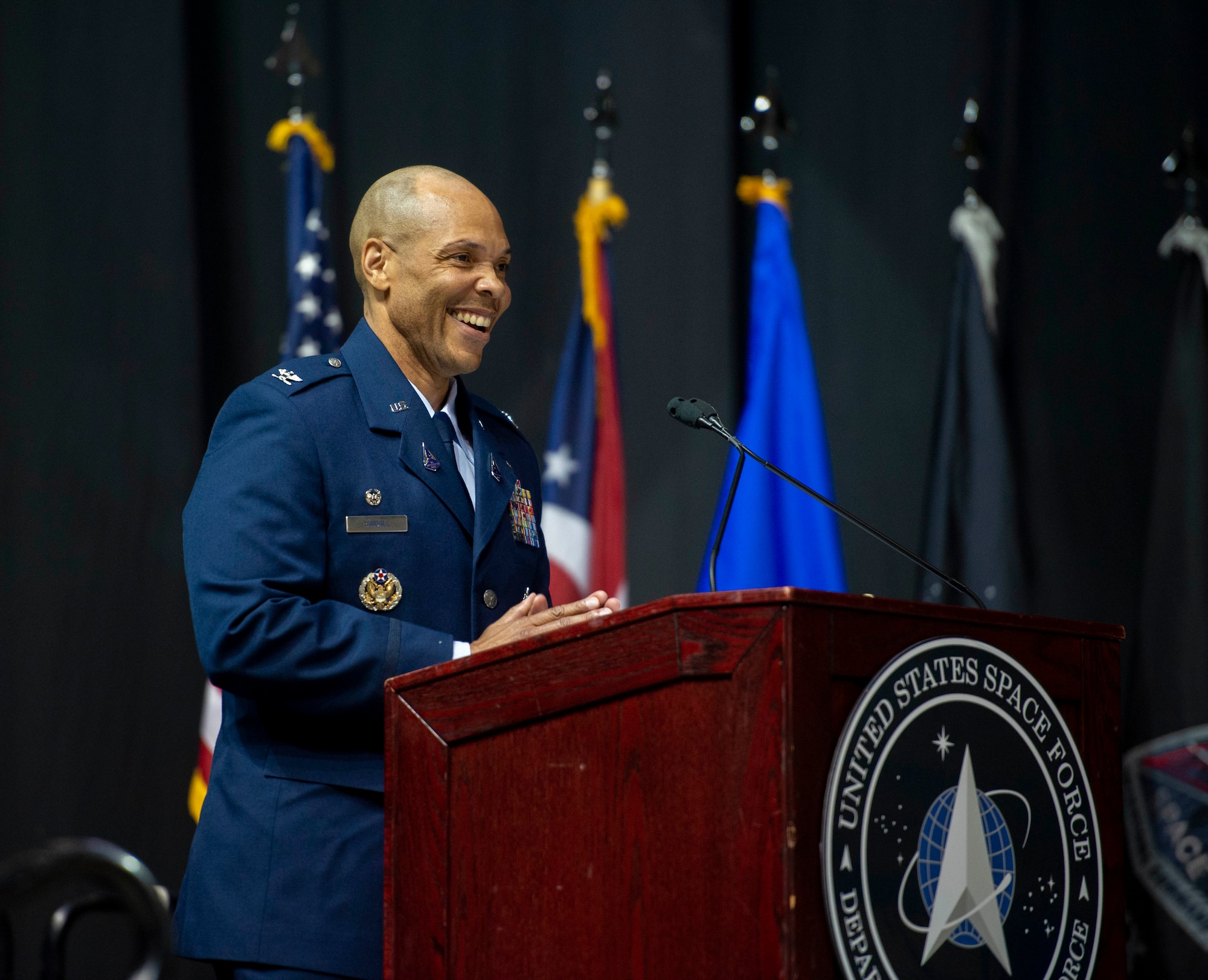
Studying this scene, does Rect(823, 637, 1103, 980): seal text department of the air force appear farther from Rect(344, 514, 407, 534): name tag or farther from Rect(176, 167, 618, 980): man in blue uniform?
Rect(344, 514, 407, 534): name tag

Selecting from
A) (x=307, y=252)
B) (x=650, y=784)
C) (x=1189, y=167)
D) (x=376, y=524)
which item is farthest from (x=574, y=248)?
(x=650, y=784)

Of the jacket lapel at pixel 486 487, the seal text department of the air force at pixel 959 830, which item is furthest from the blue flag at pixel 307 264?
the seal text department of the air force at pixel 959 830

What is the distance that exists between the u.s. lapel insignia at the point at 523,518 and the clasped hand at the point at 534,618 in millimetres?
284

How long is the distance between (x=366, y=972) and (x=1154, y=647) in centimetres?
248

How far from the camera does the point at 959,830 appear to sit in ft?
3.95

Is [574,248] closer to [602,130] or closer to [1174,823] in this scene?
[602,130]

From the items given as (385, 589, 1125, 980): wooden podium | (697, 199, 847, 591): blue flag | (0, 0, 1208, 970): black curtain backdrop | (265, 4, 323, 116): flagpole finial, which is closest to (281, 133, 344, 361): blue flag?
(265, 4, 323, 116): flagpole finial

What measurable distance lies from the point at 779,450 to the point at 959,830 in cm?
247

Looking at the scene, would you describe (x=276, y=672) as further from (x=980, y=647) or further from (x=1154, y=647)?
(x=1154, y=647)

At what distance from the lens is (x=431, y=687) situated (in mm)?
1321

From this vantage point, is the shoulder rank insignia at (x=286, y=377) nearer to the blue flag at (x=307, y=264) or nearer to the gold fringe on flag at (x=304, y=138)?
the blue flag at (x=307, y=264)

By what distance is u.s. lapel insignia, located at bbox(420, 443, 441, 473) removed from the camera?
5.50ft

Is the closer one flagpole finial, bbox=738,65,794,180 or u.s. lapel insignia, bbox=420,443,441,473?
u.s. lapel insignia, bbox=420,443,441,473

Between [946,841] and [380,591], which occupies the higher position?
[380,591]
